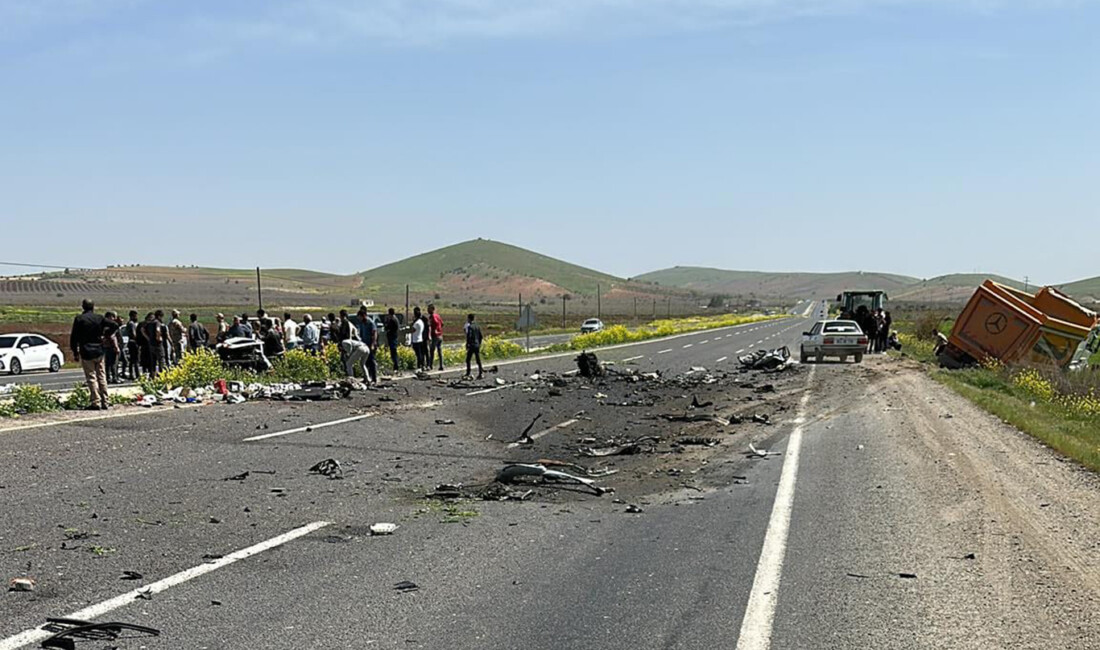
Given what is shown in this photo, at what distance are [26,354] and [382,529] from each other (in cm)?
3127

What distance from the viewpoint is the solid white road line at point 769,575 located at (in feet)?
18.0

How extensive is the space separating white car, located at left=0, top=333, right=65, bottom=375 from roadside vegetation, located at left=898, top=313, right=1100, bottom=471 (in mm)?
29965

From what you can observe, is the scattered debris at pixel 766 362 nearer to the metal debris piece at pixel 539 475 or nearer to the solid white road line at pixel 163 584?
the metal debris piece at pixel 539 475

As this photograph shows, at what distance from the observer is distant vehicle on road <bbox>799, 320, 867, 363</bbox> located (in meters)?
33.5

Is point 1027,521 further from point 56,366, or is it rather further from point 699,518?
point 56,366

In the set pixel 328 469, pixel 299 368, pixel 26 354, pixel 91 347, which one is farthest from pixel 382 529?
pixel 26 354

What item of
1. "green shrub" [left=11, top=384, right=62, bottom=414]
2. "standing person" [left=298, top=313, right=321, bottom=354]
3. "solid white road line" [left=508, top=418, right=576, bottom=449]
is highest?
"standing person" [left=298, top=313, right=321, bottom=354]

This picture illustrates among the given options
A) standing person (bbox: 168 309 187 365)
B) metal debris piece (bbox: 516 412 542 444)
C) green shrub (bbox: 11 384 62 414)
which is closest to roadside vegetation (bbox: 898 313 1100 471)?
metal debris piece (bbox: 516 412 542 444)

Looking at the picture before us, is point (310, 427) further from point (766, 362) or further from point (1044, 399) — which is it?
point (766, 362)

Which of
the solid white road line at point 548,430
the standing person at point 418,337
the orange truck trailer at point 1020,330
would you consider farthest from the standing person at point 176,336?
the orange truck trailer at point 1020,330

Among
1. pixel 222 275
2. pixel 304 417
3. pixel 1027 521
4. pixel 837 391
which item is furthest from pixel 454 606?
pixel 222 275

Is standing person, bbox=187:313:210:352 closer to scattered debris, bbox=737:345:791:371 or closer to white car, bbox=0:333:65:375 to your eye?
white car, bbox=0:333:65:375

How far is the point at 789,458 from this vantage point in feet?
41.9

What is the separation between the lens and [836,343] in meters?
33.6
